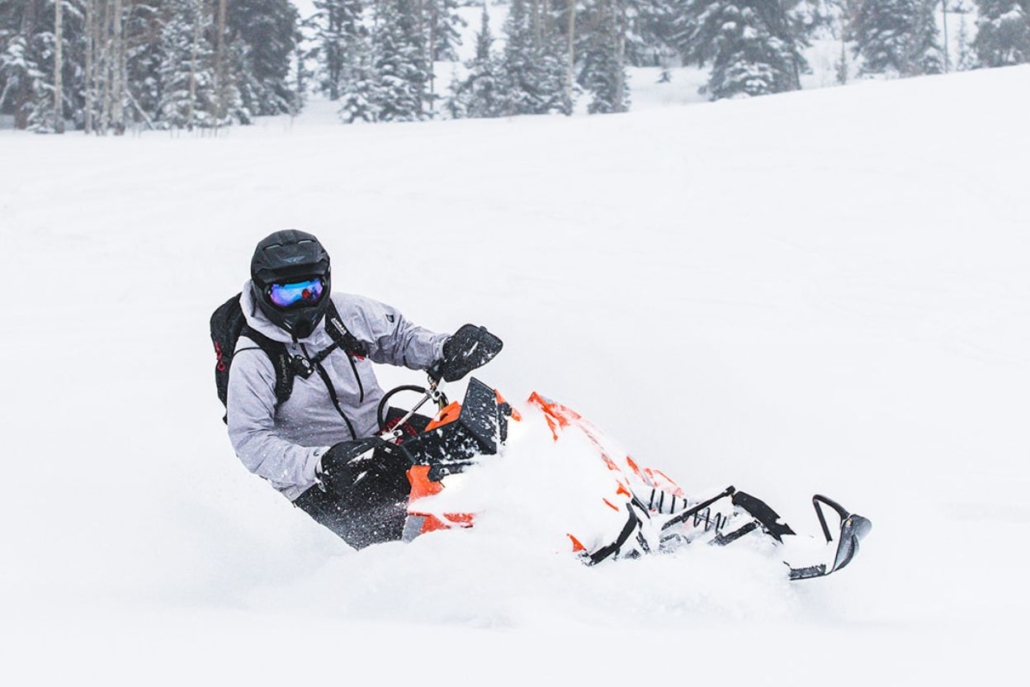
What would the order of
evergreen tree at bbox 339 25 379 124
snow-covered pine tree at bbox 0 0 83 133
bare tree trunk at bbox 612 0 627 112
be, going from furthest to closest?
1. evergreen tree at bbox 339 25 379 124
2. bare tree trunk at bbox 612 0 627 112
3. snow-covered pine tree at bbox 0 0 83 133

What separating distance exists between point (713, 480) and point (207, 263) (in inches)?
300

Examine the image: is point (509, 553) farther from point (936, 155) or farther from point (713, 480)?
point (936, 155)

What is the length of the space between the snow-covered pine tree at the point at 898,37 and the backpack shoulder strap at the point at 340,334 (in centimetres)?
4670

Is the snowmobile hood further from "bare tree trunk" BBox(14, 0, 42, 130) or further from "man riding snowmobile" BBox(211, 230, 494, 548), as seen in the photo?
"bare tree trunk" BBox(14, 0, 42, 130)

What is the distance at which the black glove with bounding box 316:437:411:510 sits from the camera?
12.7 ft

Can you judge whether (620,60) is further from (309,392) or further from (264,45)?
(309,392)

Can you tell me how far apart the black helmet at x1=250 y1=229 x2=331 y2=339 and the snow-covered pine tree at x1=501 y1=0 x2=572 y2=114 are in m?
37.7

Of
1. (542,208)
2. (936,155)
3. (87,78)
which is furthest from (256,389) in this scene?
(87,78)

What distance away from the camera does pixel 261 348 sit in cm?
432

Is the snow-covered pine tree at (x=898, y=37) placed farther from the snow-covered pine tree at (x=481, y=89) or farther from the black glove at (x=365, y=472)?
the black glove at (x=365, y=472)

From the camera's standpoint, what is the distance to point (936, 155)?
14.0 meters

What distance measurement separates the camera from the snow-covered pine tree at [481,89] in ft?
140

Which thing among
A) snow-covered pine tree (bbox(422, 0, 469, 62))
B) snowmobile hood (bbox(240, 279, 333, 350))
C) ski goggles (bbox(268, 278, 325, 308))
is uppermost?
snow-covered pine tree (bbox(422, 0, 469, 62))

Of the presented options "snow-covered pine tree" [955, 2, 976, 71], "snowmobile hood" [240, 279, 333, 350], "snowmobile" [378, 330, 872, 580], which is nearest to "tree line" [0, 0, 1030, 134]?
"snow-covered pine tree" [955, 2, 976, 71]
